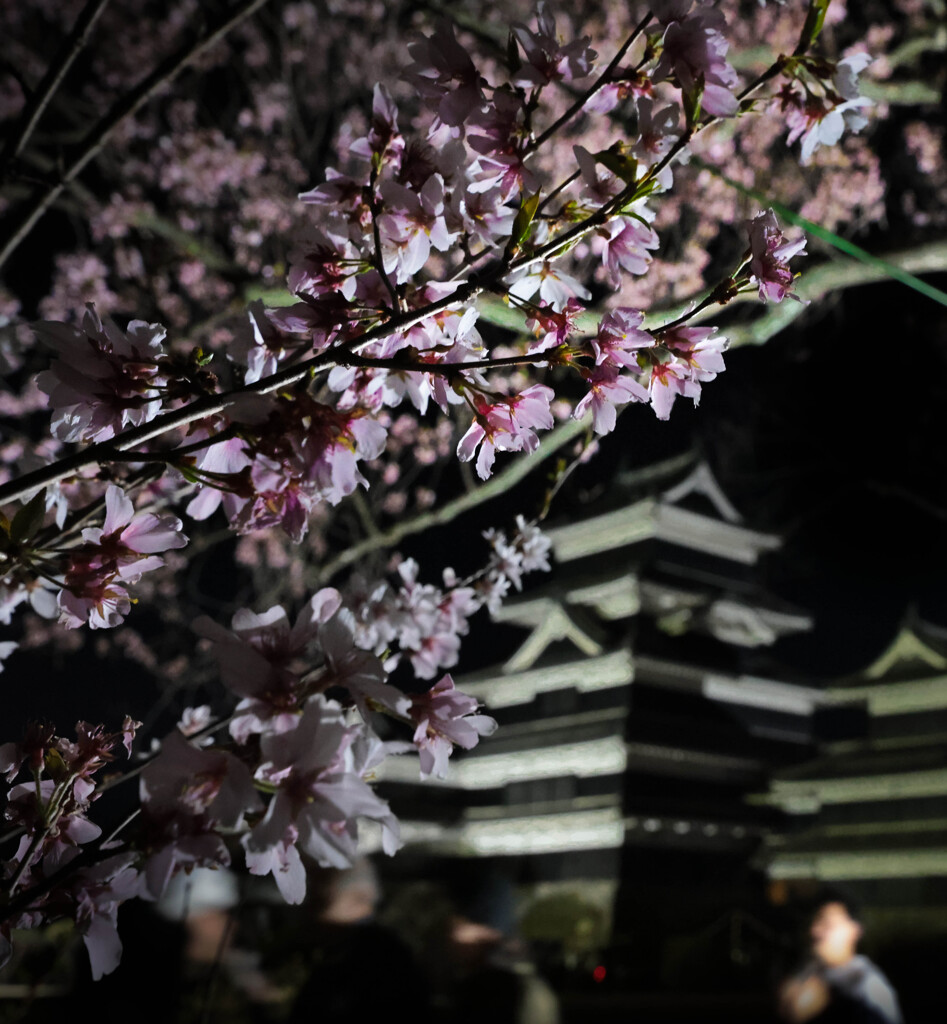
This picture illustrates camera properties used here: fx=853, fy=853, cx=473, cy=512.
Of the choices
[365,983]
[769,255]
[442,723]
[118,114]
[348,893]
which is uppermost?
[118,114]

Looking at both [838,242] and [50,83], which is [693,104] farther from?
[50,83]

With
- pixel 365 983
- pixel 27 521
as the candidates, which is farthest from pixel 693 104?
pixel 365 983

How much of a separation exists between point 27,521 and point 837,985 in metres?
5.94

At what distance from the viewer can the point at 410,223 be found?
3.25 feet

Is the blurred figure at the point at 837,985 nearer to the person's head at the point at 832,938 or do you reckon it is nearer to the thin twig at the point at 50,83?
the person's head at the point at 832,938

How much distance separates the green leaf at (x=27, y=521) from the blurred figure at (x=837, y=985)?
5.58 metres

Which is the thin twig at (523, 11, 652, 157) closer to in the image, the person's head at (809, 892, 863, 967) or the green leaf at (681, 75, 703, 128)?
the green leaf at (681, 75, 703, 128)

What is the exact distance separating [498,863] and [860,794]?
5098 mm

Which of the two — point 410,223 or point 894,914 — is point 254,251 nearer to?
point 410,223

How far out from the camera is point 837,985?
528cm

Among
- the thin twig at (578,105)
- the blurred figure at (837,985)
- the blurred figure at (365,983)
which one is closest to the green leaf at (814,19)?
the thin twig at (578,105)

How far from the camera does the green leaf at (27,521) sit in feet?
2.87

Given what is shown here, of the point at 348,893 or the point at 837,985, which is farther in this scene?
the point at 837,985

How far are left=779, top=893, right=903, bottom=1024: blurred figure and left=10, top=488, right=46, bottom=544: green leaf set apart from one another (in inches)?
220
